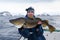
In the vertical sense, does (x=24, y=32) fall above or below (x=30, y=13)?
below

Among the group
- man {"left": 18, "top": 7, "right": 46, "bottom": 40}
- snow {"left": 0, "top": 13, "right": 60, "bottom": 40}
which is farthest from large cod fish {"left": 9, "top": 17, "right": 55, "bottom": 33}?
snow {"left": 0, "top": 13, "right": 60, "bottom": 40}

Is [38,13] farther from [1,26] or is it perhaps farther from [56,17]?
[1,26]

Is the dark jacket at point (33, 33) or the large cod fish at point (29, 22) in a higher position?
the large cod fish at point (29, 22)

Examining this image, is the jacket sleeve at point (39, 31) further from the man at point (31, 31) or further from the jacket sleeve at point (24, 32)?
the jacket sleeve at point (24, 32)

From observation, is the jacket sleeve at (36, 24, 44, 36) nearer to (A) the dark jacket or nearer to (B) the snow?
(A) the dark jacket

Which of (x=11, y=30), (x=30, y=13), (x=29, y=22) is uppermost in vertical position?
(x=30, y=13)

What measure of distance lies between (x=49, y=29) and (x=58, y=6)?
1.60ft

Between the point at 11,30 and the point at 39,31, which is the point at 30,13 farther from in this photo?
the point at 11,30

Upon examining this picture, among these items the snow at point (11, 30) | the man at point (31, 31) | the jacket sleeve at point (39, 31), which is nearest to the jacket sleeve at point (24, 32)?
the man at point (31, 31)

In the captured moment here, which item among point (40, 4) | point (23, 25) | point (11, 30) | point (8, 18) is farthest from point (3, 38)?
point (40, 4)

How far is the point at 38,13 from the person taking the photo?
97.9 inches

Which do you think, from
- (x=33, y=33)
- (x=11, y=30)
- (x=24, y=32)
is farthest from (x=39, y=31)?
(x=11, y=30)

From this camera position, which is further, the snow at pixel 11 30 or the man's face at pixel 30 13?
the snow at pixel 11 30

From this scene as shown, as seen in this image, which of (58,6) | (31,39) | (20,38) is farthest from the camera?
(58,6)
